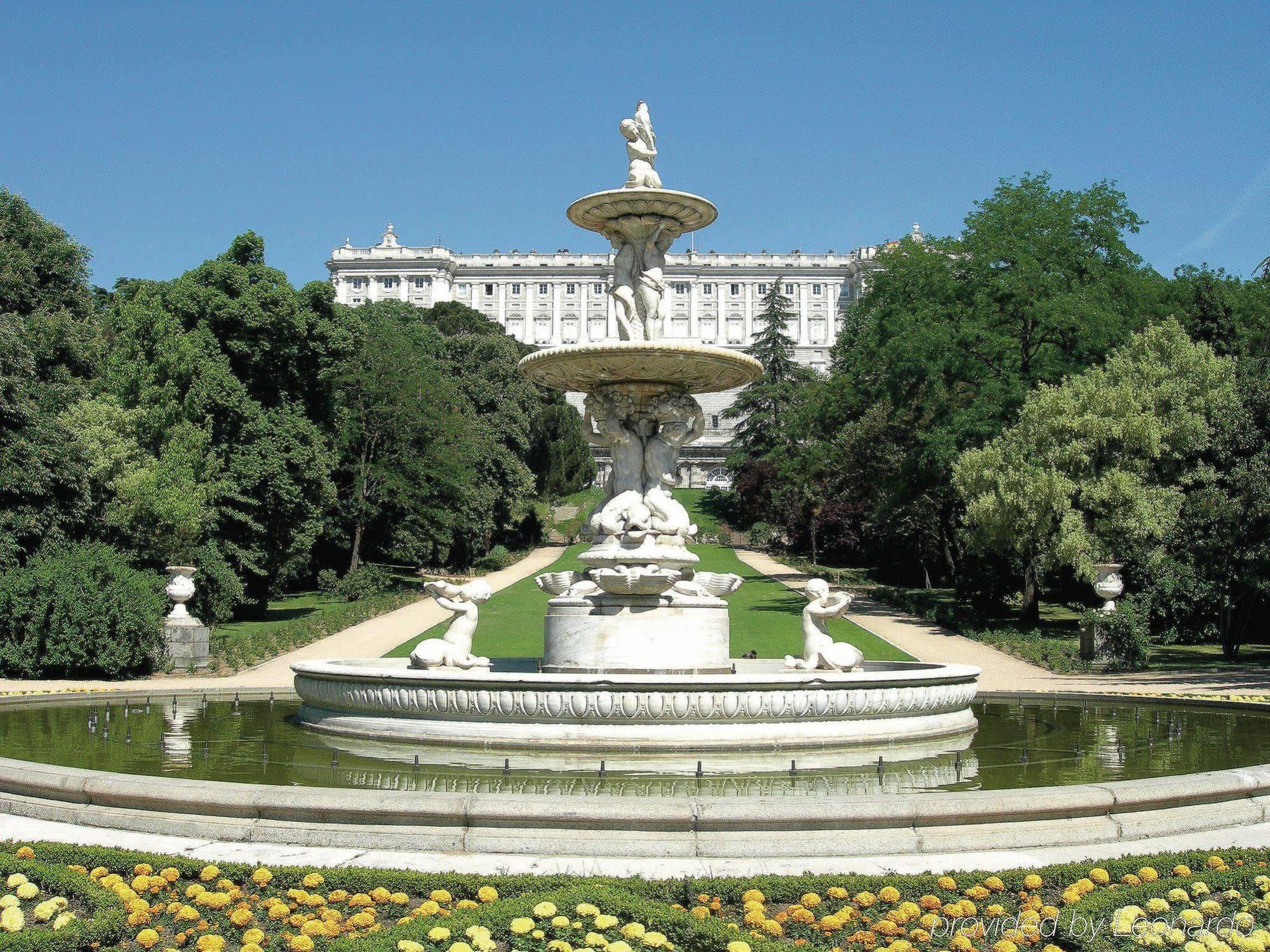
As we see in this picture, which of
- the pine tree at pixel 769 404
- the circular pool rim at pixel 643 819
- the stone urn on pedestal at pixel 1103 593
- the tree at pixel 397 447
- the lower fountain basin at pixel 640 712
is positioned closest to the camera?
the circular pool rim at pixel 643 819

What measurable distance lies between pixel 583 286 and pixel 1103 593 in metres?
117

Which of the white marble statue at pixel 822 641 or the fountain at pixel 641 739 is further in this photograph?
the white marble statue at pixel 822 641

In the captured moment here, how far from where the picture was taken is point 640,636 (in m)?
12.8

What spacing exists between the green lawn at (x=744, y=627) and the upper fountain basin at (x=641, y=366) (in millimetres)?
5239

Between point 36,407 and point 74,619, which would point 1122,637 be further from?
point 36,407

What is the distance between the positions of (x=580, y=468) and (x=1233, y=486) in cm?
5041

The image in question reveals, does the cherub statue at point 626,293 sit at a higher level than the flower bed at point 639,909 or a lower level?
higher

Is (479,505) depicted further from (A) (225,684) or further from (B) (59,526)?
(A) (225,684)

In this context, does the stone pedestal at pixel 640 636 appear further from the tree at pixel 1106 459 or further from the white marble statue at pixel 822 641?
the tree at pixel 1106 459

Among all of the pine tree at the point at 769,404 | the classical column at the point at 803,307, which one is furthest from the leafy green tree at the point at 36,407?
the classical column at the point at 803,307

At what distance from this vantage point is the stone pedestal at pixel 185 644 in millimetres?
21109

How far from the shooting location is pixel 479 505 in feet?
151

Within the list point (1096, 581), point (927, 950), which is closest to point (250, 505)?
point (1096, 581)

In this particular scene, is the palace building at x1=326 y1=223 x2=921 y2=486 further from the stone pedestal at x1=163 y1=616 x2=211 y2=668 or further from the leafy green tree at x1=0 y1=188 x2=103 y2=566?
the stone pedestal at x1=163 y1=616 x2=211 y2=668
